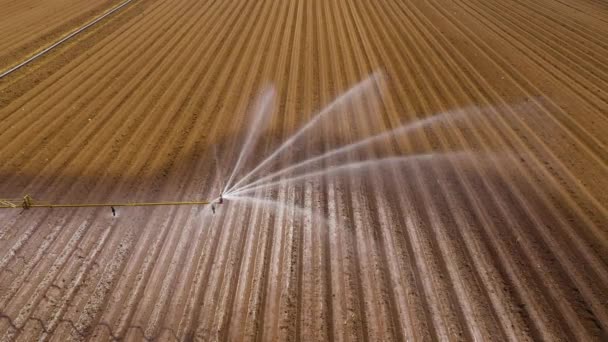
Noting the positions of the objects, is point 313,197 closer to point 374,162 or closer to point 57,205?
point 374,162

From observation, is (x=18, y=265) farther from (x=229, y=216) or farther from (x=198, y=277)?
(x=229, y=216)

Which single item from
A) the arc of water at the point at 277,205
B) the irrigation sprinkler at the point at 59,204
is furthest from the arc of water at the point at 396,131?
the irrigation sprinkler at the point at 59,204

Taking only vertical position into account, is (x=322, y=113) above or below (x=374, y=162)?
above

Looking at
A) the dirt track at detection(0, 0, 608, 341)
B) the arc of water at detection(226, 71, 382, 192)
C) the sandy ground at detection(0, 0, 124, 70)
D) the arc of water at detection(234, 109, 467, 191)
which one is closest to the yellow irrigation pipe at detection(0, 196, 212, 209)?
the dirt track at detection(0, 0, 608, 341)

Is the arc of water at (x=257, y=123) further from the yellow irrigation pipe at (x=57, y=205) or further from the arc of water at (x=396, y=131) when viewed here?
the yellow irrigation pipe at (x=57, y=205)

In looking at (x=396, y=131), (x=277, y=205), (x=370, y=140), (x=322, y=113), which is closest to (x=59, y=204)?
(x=277, y=205)

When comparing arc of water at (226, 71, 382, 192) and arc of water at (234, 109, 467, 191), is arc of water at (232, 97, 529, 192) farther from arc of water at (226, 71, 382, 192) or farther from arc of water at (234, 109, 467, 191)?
arc of water at (226, 71, 382, 192)

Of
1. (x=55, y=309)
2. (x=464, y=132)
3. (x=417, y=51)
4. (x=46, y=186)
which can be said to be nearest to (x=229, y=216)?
(x=55, y=309)
